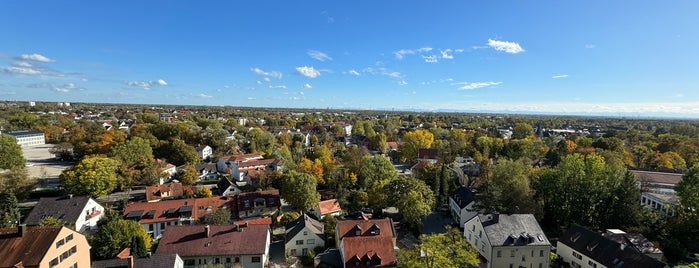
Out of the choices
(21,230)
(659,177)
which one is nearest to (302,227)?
(21,230)

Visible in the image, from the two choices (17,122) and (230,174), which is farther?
(17,122)

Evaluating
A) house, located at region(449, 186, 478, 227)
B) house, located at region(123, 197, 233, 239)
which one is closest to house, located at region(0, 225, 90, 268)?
house, located at region(123, 197, 233, 239)

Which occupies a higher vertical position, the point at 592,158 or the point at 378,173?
the point at 592,158

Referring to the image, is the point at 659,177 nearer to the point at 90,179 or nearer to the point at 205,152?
the point at 90,179

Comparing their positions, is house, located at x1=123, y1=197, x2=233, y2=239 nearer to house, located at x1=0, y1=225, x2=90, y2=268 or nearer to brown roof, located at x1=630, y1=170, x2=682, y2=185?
house, located at x1=0, y1=225, x2=90, y2=268

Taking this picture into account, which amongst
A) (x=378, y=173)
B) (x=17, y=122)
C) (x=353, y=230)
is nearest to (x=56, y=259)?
(x=353, y=230)

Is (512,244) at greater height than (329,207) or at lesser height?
greater

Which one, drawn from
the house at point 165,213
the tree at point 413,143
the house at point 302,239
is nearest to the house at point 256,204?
the house at point 165,213

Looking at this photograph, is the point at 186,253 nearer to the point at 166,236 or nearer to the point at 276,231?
the point at 166,236
